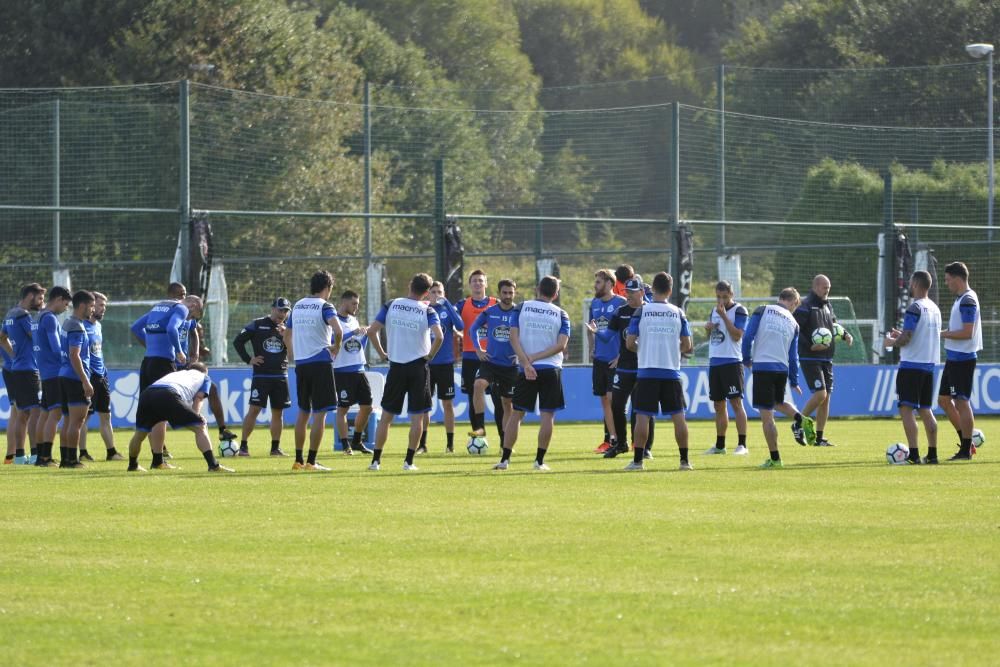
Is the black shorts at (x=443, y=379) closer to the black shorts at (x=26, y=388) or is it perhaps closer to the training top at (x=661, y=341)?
the training top at (x=661, y=341)

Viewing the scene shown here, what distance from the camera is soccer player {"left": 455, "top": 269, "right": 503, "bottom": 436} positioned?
20.4 m

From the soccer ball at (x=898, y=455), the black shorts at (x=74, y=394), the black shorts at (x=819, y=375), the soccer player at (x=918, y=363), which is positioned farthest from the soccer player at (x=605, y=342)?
the black shorts at (x=74, y=394)

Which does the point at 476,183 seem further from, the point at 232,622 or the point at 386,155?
the point at 232,622

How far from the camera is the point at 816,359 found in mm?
21406

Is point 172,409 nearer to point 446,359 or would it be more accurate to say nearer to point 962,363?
point 446,359

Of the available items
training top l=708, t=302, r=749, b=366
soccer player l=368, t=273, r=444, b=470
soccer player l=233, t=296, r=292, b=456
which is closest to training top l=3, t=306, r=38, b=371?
soccer player l=233, t=296, r=292, b=456

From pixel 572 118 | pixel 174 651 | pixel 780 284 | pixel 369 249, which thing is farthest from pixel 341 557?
pixel 780 284

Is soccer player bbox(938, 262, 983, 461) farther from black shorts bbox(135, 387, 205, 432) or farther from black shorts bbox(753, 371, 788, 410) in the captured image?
black shorts bbox(135, 387, 205, 432)

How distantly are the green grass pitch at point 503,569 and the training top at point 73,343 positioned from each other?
1.66 m

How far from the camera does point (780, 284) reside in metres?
38.6

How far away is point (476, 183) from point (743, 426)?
23.1 m

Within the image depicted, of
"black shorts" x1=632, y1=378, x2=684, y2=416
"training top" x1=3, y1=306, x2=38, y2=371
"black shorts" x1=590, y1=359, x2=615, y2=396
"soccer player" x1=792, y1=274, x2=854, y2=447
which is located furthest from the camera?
"soccer player" x1=792, y1=274, x2=854, y2=447

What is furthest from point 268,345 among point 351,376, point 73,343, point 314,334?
point 73,343

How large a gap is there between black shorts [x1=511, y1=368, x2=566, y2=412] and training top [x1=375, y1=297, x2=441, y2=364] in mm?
993
